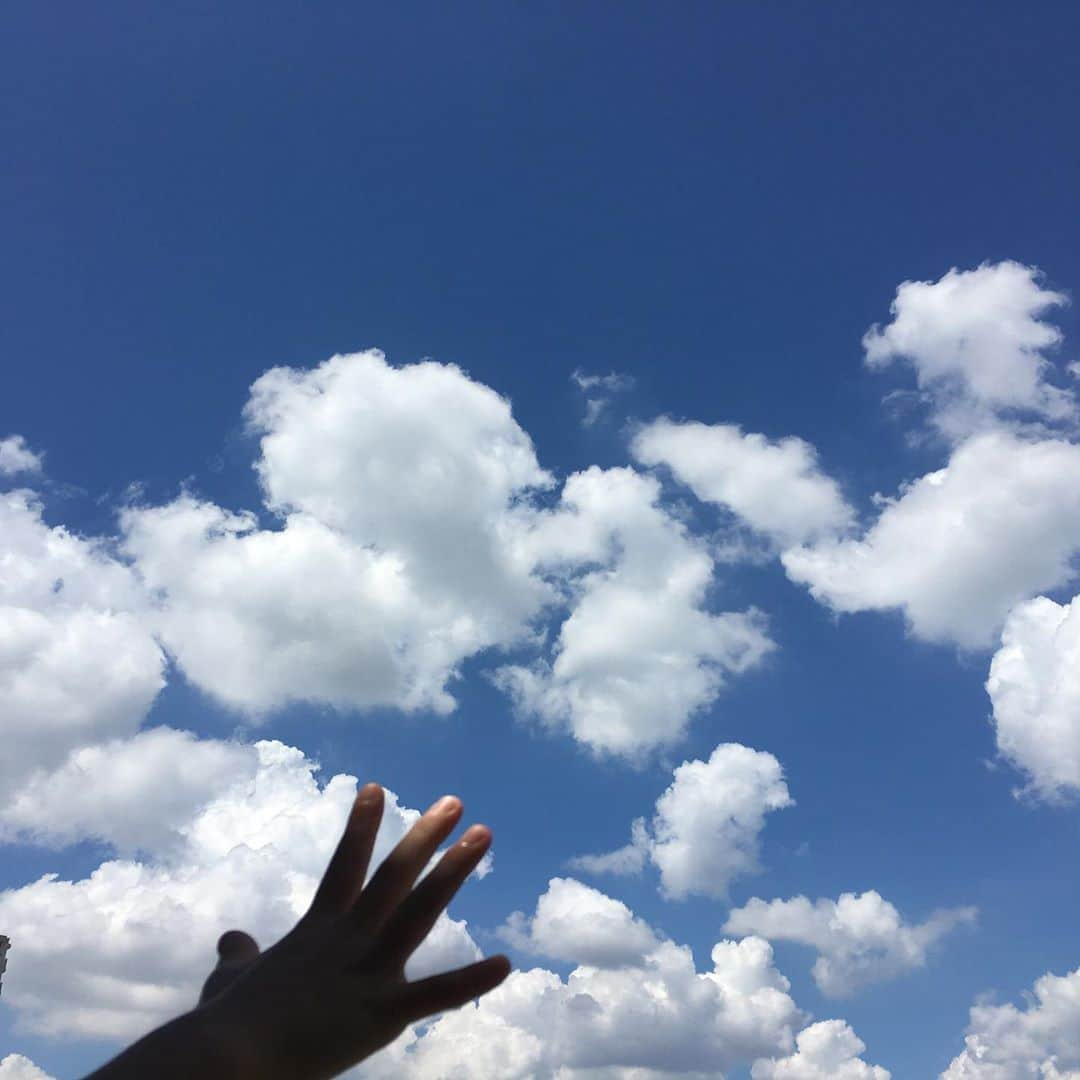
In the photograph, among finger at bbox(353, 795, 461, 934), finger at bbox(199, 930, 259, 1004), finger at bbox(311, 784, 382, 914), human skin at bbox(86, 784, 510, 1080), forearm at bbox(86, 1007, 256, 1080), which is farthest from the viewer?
finger at bbox(199, 930, 259, 1004)

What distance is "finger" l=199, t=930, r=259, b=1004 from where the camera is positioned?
736 cm

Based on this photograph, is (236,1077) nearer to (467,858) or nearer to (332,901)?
(332,901)

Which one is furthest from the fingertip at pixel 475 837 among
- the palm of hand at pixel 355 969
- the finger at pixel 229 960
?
the finger at pixel 229 960

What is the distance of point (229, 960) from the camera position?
7855 mm

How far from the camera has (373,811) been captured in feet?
23.2

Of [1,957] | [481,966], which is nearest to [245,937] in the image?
[481,966]

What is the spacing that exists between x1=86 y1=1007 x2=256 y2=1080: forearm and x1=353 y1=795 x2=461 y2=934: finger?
1.11 meters

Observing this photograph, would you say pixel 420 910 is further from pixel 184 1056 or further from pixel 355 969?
pixel 184 1056

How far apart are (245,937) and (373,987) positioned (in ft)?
7.27

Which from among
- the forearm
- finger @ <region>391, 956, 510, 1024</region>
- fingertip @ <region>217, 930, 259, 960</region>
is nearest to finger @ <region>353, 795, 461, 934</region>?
finger @ <region>391, 956, 510, 1024</region>

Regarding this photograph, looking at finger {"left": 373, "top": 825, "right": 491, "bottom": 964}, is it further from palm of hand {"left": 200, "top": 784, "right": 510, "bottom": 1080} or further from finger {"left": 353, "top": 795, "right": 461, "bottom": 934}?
finger {"left": 353, "top": 795, "right": 461, "bottom": 934}

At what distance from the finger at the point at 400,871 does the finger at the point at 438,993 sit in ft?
1.57

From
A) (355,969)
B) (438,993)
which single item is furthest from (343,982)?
(438,993)

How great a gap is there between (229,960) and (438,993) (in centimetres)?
229
